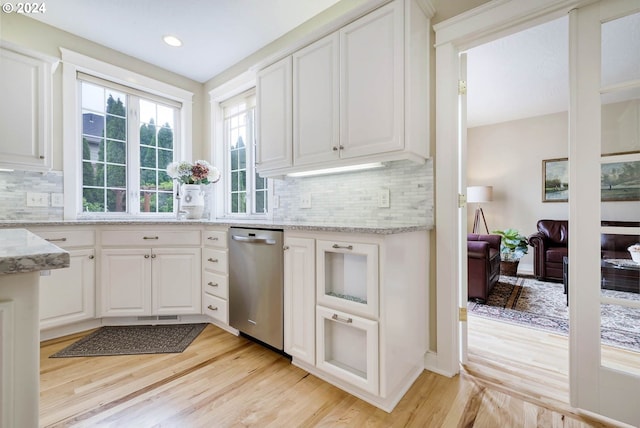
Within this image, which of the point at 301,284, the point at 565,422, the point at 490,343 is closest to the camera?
the point at 565,422

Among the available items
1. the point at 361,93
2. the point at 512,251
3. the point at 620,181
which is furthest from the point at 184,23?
the point at 512,251

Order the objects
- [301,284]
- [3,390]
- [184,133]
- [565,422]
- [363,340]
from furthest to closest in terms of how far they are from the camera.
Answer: [184,133] < [301,284] < [363,340] < [565,422] < [3,390]

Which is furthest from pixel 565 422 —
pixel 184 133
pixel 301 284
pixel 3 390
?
pixel 184 133

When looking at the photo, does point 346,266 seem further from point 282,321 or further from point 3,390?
point 3,390

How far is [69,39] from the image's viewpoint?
2.53 meters

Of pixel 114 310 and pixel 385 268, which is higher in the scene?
pixel 385 268

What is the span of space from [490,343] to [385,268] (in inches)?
55.0

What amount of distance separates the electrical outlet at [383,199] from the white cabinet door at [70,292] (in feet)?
7.49

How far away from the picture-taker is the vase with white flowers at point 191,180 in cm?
288

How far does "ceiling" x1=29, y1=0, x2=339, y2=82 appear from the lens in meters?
2.20

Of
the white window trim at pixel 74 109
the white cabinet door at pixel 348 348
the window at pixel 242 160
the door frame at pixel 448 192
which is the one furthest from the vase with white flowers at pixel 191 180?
the door frame at pixel 448 192

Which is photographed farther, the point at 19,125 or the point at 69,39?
the point at 69,39

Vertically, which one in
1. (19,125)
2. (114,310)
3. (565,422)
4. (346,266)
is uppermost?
(19,125)

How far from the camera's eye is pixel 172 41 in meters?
2.61
